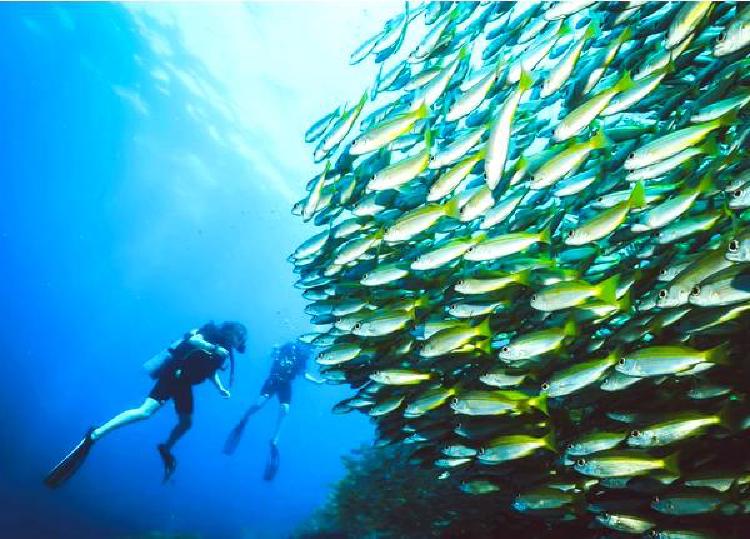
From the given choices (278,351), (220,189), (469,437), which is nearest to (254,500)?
(220,189)

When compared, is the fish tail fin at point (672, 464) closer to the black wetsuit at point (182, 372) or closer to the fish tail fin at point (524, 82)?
the fish tail fin at point (524, 82)

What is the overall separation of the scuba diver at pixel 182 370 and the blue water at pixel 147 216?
12.9m

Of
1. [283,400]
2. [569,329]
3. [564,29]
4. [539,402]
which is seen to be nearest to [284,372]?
[283,400]

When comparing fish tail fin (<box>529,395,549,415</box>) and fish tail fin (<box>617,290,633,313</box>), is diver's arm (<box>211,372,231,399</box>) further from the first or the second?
fish tail fin (<box>617,290,633,313</box>)

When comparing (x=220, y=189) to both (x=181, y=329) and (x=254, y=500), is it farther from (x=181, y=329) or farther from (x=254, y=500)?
(x=181, y=329)

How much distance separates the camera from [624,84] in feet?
11.3

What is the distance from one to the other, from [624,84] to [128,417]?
10954 mm

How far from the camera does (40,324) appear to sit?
10744 centimetres

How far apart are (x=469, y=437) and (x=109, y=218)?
88.5m

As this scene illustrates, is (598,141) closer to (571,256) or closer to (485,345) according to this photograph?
(571,256)

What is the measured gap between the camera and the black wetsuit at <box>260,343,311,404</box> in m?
17.0

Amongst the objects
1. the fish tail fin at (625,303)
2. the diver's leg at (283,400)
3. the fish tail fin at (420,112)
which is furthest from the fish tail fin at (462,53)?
the diver's leg at (283,400)

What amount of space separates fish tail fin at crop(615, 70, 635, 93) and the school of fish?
0.02m

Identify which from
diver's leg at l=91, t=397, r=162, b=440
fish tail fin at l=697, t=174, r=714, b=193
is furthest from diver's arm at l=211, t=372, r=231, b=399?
fish tail fin at l=697, t=174, r=714, b=193
